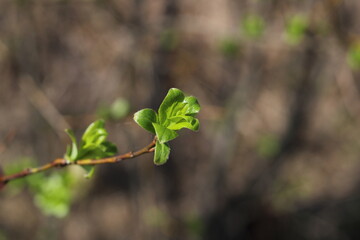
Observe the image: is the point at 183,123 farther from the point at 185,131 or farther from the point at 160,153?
the point at 185,131

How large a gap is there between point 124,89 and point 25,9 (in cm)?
74

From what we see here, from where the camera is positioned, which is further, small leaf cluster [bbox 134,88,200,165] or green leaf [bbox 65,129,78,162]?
green leaf [bbox 65,129,78,162]

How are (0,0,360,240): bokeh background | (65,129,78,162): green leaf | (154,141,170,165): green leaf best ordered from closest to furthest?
(154,141,170,165): green leaf
(65,129,78,162): green leaf
(0,0,360,240): bokeh background

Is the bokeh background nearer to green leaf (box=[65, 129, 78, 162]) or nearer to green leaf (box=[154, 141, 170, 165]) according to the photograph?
green leaf (box=[65, 129, 78, 162])

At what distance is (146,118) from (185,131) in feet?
7.85

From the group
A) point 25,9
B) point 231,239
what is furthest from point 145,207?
point 25,9

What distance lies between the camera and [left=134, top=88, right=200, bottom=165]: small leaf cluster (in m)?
0.64

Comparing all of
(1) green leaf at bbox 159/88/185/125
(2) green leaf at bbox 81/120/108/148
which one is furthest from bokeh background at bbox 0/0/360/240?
(1) green leaf at bbox 159/88/185/125

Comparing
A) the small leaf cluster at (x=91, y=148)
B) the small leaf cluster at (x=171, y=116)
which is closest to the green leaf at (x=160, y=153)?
the small leaf cluster at (x=171, y=116)

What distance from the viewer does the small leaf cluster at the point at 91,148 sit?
2.48 feet

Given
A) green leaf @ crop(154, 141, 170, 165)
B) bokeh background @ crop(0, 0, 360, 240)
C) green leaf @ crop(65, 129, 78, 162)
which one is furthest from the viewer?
bokeh background @ crop(0, 0, 360, 240)

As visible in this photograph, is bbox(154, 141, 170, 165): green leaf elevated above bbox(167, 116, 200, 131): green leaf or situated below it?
below

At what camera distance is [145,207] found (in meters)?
2.35

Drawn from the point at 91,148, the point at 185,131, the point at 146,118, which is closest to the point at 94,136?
the point at 91,148
